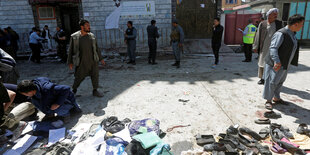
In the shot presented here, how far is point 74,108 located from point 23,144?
3.83 feet

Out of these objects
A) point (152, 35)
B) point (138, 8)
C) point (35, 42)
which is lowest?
point (35, 42)

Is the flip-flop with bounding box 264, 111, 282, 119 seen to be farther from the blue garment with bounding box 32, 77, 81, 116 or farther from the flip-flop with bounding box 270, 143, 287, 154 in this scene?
the blue garment with bounding box 32, 77, 81, 116

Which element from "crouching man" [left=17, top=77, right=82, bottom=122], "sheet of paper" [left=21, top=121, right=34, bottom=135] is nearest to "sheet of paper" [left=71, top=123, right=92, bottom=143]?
"crouching man" [left=17, top=77, right=82, bottom=122]

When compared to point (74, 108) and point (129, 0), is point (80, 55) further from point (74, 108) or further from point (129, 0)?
point (129, 0)

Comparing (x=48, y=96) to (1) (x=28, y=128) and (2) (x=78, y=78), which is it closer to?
(1) (x=28, y=128)

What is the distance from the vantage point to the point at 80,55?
4.75 m

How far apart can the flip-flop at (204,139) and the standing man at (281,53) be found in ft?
5.60

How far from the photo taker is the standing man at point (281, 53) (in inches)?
147

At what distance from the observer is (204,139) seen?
123 inches

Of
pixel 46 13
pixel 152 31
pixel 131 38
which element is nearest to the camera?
pixel 152 31

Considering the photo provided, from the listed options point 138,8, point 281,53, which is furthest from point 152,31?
point 281,53

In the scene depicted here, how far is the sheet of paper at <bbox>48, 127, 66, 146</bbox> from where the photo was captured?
10.6 feet

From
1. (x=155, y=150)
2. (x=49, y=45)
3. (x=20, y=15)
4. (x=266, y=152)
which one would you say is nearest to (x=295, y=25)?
(x=266, y=152)

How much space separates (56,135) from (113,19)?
9.16 meters
